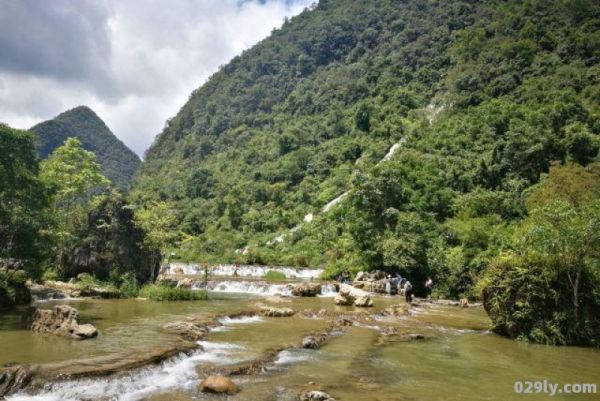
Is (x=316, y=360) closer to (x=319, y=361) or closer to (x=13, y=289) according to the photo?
(x=319, y=361)

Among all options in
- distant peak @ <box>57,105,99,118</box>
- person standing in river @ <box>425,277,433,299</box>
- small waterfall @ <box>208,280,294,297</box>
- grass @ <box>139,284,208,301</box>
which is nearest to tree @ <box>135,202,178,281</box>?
grass @ <box>139,284,208,301</box>

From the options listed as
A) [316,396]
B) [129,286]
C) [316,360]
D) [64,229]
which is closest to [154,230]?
[129,286]

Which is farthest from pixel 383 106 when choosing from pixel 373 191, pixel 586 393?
pixel 586 393

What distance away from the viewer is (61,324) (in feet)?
46.3

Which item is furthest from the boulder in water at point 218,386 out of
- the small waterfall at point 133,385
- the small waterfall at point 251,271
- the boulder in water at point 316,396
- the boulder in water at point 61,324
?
the small waterfall at point 251,271

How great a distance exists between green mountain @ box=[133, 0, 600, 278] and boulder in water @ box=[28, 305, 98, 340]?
22.4 m

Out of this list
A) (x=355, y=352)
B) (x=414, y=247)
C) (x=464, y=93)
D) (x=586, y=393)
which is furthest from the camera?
(x=464, y=93)

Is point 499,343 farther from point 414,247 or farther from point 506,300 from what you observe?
point 414,247

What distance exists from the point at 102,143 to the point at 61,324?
17205 centimetres

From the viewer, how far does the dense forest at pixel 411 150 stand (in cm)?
3081

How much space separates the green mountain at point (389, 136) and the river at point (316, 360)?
1508 cm

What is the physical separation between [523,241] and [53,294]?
21765mm

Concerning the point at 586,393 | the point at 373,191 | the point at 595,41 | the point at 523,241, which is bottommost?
the point at 586,393

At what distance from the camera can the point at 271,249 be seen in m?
58.1
